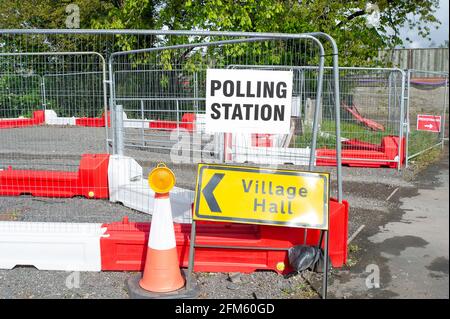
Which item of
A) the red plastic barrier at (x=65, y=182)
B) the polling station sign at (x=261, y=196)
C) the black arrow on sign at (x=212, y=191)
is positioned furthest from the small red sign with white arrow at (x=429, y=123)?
the black arrow on sign at (x=212, y=191)

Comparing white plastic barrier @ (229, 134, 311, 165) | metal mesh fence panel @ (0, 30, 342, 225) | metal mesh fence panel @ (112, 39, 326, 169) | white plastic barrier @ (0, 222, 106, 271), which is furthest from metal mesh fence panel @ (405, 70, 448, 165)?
white plastic barrier @ (0, 222, 106, 271)

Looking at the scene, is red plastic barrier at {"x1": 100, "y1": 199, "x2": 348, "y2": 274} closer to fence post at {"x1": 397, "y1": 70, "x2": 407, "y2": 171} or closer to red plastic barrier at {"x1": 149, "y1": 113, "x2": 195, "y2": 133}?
red plastic barrier at {"x1": 149, "y1": 113, "x2": 195, "y2": 133}

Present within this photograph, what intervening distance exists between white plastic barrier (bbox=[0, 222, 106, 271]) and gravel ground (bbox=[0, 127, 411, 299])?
0.08 m

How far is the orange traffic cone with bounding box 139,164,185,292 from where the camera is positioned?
162 inches

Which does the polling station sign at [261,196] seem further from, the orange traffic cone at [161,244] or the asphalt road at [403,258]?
the asphalt road at [403,258]

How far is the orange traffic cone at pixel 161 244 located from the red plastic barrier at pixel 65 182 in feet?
10.7

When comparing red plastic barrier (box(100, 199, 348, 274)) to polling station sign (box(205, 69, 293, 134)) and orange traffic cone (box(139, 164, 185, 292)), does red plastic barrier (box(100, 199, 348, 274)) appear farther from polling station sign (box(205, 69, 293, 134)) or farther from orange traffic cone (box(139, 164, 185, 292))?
polling station sign (box(205, 69, 293, 134))

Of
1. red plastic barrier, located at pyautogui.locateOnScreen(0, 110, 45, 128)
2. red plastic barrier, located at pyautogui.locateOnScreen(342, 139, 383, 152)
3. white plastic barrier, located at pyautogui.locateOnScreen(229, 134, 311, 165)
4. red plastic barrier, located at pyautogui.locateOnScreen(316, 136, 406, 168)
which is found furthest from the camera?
red plastic barrier, located at pyautogui.locateOnScreen(342, 139, 383, 152)

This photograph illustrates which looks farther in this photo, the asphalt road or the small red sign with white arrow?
the small red sign with white arrow

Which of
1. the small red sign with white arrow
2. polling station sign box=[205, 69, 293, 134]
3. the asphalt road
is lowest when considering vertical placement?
the asphalt road

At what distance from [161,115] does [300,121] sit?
3.42m

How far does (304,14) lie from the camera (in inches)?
664

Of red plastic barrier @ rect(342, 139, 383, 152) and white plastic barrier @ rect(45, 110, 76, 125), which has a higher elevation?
white plastic barrier @ rect(45, 110, 76, 125)

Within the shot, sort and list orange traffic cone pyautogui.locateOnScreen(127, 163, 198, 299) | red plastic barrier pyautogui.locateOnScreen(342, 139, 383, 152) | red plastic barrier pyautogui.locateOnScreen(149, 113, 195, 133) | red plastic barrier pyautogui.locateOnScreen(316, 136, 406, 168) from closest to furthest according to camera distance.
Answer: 1. orange traffic cone pyautogui.locateOnScreen(127, 163, 198, 299)
2. red plastic barrier pyautogui.locateOnScreen(149, 113, 195, 133)
3. red plastic barrier pyautogui.locateOnScreen(316, 136, 406, 168)
4. red plastic barrier pyautogui.locateOnScreen(342, 139, 383, 152)
